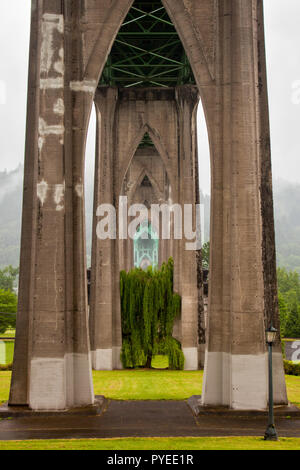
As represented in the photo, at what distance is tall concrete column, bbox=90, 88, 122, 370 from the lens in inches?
1166

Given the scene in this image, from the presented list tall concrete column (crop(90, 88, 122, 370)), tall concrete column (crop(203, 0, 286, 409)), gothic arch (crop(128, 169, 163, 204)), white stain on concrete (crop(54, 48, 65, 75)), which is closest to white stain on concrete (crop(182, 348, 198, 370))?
tall concrete column (crop(90, 88, 122, 370))

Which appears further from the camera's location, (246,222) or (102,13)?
(102,13)

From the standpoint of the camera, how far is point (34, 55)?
1622 cm

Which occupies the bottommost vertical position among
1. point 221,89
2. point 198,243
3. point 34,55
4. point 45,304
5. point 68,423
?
point 68,423

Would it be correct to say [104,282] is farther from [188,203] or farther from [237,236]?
[237,236]

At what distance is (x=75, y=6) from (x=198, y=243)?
55.3 ft

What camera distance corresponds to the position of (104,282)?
2981cm

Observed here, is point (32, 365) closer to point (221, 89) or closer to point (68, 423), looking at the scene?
point (68, 423)

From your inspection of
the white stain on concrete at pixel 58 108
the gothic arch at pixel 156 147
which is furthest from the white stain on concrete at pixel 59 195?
the gothic arch at pixel 156 147

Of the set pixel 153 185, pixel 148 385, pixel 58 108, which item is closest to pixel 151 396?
pixel 148 385

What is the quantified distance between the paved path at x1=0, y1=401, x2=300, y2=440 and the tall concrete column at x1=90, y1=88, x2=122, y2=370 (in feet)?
47.4

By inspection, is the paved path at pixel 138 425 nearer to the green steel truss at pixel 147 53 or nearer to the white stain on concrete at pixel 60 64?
the white stain on concrete at pixel 60 64

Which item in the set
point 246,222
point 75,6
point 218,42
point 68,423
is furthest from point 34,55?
point 68,423

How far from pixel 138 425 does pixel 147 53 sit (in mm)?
22705
